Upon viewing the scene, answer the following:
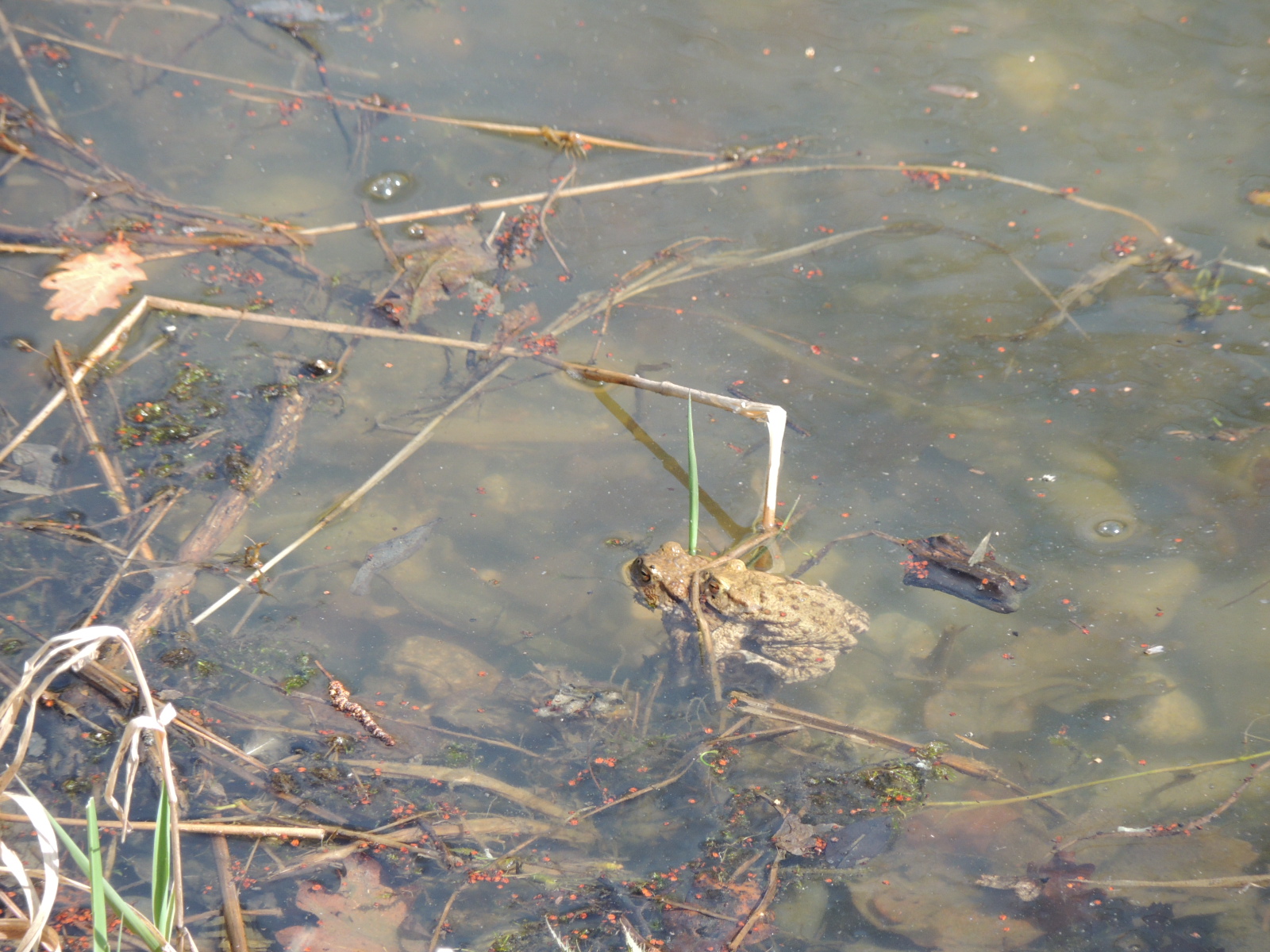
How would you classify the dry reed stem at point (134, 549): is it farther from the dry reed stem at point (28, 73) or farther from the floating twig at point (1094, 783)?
the floating twig at point (1094, 783)

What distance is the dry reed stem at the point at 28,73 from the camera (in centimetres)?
371

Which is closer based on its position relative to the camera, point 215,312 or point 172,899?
point 172,899

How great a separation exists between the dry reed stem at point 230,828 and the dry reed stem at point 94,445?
2.76 ft

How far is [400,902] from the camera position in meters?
2.40

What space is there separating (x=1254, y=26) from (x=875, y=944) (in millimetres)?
4537

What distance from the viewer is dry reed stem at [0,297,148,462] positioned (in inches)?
115

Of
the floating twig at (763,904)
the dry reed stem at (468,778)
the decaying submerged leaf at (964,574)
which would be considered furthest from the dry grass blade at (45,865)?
the decaying submerged leaf at (964,574)

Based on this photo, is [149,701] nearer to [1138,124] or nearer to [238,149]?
[238,149]

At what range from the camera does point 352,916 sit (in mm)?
2375

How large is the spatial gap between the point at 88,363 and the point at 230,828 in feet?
6.11

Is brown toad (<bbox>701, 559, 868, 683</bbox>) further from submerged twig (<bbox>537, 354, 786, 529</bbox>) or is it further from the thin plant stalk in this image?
the thin plant stalk

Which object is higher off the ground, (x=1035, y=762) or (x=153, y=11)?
(x=153, y=11)

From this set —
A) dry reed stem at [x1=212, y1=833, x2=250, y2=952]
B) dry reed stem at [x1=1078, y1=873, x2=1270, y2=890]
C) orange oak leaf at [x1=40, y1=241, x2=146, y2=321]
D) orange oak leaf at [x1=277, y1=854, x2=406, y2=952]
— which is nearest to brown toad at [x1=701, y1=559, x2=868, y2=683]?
dry reed stem at [x1=1078, y1=873, x2=1270, y2=890]

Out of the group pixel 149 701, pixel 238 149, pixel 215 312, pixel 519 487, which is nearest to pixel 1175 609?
pixel 519 487
